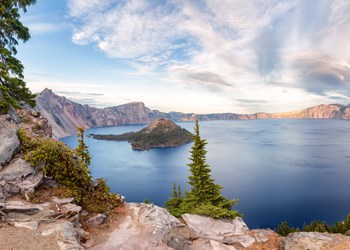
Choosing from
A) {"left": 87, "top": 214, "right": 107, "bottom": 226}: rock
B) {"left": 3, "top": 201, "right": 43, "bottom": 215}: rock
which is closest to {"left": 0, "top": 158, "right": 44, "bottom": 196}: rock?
{"left": 3, "top": 201, "right": 43, "bottom": 215}: rock

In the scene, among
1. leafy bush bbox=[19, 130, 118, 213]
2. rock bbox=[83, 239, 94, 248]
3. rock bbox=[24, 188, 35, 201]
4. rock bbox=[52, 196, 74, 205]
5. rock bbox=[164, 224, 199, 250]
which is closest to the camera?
rock bbox=[83, 239, 94, 248]

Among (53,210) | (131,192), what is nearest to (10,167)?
(53,210)

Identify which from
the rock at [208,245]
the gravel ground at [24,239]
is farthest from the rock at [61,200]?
the rock at [208,245]

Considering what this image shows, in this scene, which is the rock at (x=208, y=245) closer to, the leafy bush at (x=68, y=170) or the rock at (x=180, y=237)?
the rock at (x=180, y=237)

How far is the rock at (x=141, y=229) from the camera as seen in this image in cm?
1249

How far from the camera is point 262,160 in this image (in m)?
134

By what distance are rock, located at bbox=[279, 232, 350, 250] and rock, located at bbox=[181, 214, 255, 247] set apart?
2697 mm

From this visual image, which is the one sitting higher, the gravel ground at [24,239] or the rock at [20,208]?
the rock at [20,208]

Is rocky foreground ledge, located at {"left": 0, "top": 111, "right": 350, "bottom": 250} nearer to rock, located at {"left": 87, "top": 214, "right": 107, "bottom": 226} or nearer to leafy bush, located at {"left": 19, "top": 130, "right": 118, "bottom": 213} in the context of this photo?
rock, located at {"left": 87, "top": 214, "right": 107, "bottom": 226}

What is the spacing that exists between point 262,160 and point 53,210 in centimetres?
13727

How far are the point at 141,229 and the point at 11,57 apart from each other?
20.4 meters

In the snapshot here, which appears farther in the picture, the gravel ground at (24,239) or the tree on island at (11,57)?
the tree on island at (11,57)

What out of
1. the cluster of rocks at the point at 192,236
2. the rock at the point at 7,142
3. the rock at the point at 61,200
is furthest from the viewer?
the rock at the point at 7,142

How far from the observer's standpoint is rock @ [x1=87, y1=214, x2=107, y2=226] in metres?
13.8
